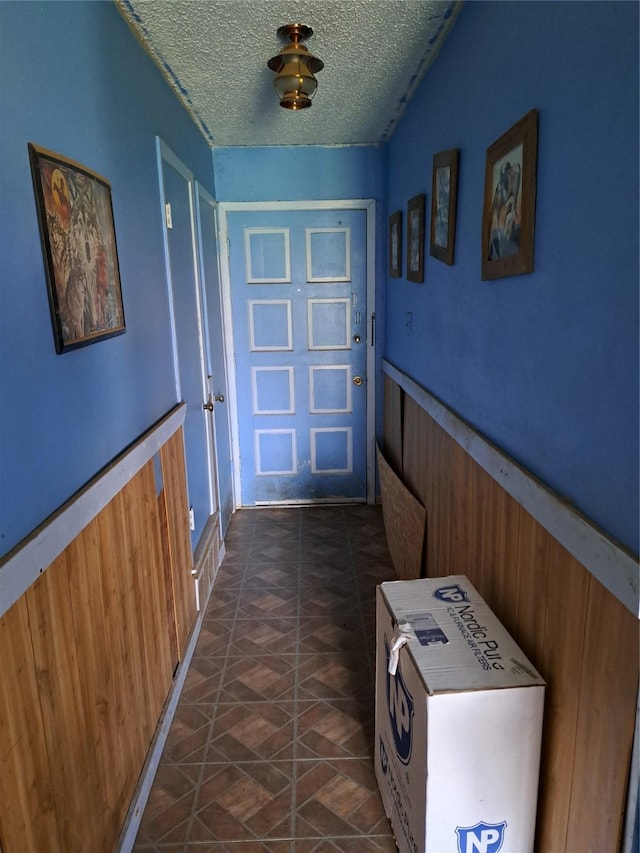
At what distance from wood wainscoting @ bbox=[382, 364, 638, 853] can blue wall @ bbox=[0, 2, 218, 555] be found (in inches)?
44.0

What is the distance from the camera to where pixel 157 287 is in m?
2.29

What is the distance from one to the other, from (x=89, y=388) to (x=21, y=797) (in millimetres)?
912

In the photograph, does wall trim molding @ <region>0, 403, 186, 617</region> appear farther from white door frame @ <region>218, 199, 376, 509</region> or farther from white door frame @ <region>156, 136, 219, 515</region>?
→ white door frame @ <region>218, 199, 376, 509</region>

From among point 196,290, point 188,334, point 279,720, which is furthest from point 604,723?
point 196,290

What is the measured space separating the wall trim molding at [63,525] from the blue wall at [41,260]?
1.1 inches

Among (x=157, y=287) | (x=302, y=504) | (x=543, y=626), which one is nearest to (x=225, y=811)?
(x=543, y=626)

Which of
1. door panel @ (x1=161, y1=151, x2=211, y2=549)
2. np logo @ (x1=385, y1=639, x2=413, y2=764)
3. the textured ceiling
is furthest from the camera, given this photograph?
door panel @ (x1=161, y1=151, x2=211, y2=549)

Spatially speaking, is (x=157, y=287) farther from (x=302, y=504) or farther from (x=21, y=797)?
(x=302, y=504)

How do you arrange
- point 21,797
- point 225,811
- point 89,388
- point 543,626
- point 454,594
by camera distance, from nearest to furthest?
point 21,797
point 543,626
point 89,388
point 454,594
point 225,811

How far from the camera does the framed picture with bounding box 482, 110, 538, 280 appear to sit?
54.1 inches

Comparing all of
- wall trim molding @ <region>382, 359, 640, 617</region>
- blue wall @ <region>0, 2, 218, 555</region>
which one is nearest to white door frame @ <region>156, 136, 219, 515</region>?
blue wall @ <region>0, 2, 218, 555</region>

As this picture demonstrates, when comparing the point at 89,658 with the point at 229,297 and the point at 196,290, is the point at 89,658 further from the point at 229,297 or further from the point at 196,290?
the point at 229,297

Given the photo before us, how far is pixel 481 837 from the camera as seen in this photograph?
1362 mm

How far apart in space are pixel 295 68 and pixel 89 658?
89.9 inches
